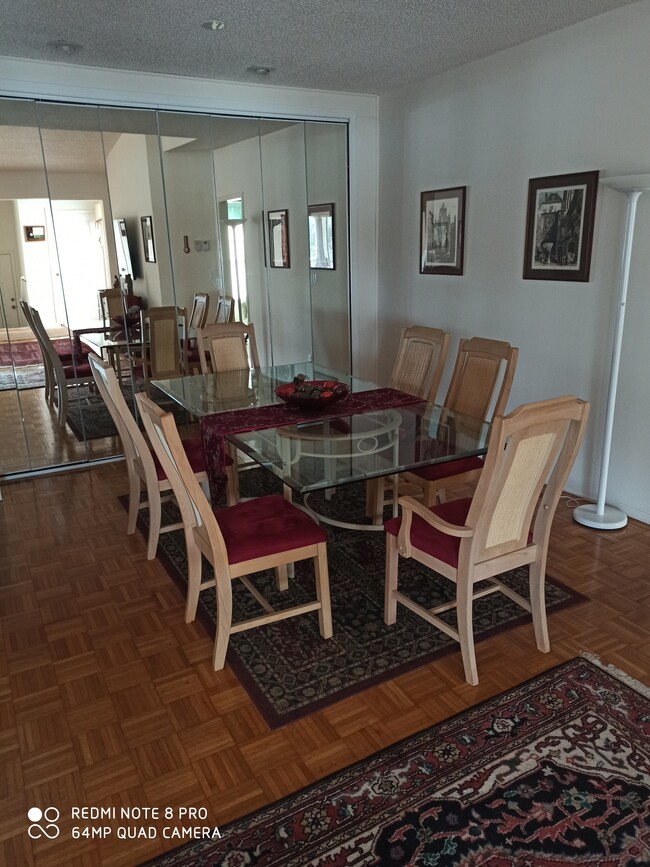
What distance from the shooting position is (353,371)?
18.3 feet

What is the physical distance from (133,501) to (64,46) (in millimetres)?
2598

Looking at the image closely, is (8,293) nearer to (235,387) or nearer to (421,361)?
(235,387)

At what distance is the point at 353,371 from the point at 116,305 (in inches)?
81.9

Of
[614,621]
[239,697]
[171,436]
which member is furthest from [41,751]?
[614,621]

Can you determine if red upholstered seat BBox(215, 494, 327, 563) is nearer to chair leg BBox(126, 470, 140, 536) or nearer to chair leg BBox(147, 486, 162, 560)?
chair leg BBox(147, 486, 162, 560)

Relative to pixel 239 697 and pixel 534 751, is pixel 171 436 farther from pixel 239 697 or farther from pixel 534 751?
pixel 534 751

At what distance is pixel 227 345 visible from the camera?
424 cm

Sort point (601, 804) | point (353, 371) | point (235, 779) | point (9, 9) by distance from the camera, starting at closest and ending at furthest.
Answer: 1. point (601, 804)
2. point (235, 779)
3. point (9, 9)
4. point (353, 371)

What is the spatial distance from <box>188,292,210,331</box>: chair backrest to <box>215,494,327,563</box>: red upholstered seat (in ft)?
8.32

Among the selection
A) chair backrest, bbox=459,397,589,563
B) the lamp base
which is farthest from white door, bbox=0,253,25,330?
the lamp base

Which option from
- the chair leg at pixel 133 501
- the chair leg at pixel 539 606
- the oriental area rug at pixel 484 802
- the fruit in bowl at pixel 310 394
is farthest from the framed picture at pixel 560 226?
the chair leg at pixel 133 501

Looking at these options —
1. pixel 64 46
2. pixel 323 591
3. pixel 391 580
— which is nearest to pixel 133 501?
pixel 323 591

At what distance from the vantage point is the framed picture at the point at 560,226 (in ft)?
11.4

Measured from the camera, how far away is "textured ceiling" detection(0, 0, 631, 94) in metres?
3.08
